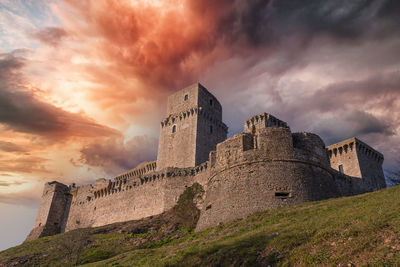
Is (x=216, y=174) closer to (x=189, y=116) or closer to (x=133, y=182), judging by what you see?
(x=133, y=182)

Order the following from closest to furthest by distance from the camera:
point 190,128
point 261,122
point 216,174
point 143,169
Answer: point 216,174 < point 261,122 < point 190,128 < point 143,169

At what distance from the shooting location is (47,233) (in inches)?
2108

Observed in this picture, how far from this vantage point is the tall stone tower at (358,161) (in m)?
41.5

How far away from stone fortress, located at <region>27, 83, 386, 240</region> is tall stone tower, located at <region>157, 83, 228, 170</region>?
0.16 metres

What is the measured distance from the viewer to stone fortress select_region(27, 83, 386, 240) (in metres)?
23.9

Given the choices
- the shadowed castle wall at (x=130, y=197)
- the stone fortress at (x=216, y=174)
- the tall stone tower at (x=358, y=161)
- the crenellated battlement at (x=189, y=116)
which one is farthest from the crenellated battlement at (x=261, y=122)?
the shadowed castle wall at (x=130, y=197)

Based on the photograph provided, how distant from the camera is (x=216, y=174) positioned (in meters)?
26.9

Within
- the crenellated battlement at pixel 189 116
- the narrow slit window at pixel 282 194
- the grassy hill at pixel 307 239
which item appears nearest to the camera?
the grassy hill at pixel 307 239

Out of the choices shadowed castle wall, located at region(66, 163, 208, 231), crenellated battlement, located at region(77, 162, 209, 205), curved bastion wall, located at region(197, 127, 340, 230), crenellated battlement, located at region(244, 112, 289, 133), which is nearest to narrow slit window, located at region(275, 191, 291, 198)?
curved bastion wall, located at region(197, 127, 340, 230)

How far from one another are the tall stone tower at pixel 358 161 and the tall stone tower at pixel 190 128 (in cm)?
1782

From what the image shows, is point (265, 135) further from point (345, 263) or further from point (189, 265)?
point (345, 263)

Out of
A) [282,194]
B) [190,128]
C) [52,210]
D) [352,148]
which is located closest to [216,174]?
[282,194]

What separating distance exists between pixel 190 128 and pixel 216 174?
881 inches

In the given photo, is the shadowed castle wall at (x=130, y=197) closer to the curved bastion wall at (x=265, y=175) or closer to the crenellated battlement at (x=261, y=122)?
the curved bastion wall at (x=265, y=175)
